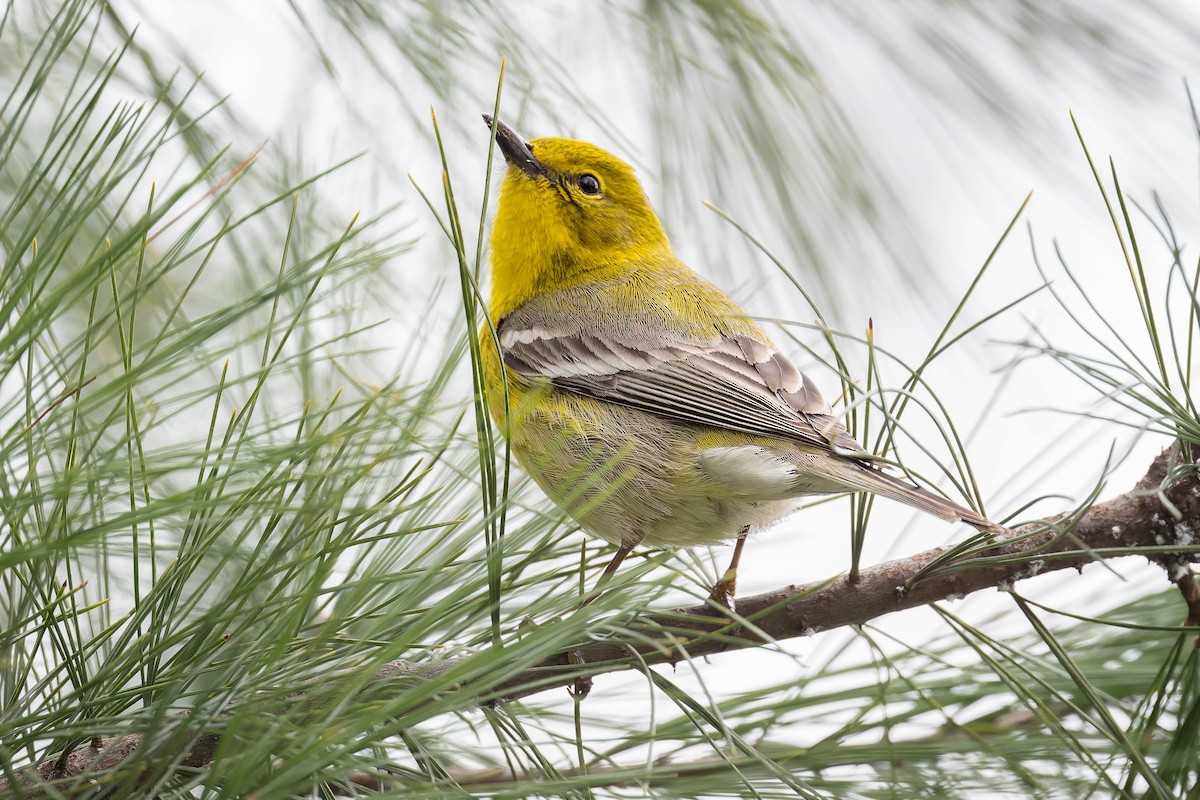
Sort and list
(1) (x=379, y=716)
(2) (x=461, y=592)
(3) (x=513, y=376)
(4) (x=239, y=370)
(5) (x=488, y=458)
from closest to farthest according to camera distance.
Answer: (1) (x=379, y=716), (2) (x=461, y=592), (5) (x=488, y=458), (4) (x=239, y=370), (3) (x=513, y=376)

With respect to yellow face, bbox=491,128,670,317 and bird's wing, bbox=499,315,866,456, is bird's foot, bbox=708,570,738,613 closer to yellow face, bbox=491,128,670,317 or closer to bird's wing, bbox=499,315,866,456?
bird's wing, bbox=499,315,866,456

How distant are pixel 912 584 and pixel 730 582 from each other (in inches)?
30.5

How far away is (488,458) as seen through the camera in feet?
5.14

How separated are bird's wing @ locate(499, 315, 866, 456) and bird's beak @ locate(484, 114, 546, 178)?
0.51m

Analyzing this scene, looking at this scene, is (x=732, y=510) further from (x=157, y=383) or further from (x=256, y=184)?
(x=157, y=383)

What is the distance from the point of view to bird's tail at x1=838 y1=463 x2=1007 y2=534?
5.71 feet

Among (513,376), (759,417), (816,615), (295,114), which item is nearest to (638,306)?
(513,376)

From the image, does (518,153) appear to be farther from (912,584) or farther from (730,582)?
(912,584)

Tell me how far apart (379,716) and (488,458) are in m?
0.47

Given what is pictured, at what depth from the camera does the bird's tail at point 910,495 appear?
1.74 metres

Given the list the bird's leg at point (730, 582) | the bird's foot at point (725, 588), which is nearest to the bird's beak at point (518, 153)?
the bird's leg at point (730, 582)

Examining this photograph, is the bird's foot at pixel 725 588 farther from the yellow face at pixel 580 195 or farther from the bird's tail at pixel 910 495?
the yellow face at pixel 580 195

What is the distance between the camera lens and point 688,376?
277 centimetres

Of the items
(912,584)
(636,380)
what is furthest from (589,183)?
(912,584)
